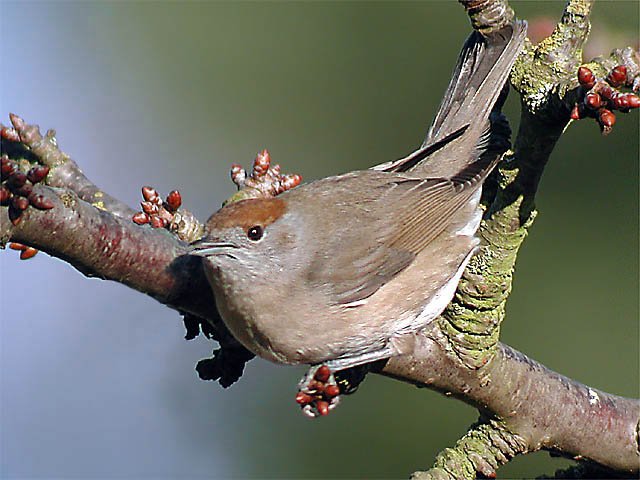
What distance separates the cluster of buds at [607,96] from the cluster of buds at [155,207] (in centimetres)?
136

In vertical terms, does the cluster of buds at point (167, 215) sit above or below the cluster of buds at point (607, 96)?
above

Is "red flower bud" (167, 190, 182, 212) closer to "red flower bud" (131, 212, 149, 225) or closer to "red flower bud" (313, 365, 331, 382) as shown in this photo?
"red flower bud" (131, 212, 149, 225)

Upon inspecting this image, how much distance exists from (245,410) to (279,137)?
6.51 feet

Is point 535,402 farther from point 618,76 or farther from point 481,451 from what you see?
point 618,76

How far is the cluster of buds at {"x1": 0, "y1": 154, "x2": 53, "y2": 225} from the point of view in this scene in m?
2.47

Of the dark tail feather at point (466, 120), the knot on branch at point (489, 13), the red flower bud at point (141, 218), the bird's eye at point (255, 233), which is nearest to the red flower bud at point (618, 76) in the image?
the knot on branch at point (489, 13)

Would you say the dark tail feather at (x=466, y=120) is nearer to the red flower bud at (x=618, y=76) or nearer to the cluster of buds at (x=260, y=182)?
the cluster of buds at (x=260, y=182)

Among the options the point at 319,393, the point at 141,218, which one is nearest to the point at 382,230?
the point at 319,393

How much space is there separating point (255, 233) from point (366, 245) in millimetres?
556

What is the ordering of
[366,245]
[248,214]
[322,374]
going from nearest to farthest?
1. [322,374]
2. [248,214]
3. [366,245]

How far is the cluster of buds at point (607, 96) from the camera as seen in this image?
236 centimetres

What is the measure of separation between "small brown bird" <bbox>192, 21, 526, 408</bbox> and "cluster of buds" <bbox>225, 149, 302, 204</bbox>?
6cm

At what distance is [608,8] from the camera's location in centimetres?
460

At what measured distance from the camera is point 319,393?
3.17 m
